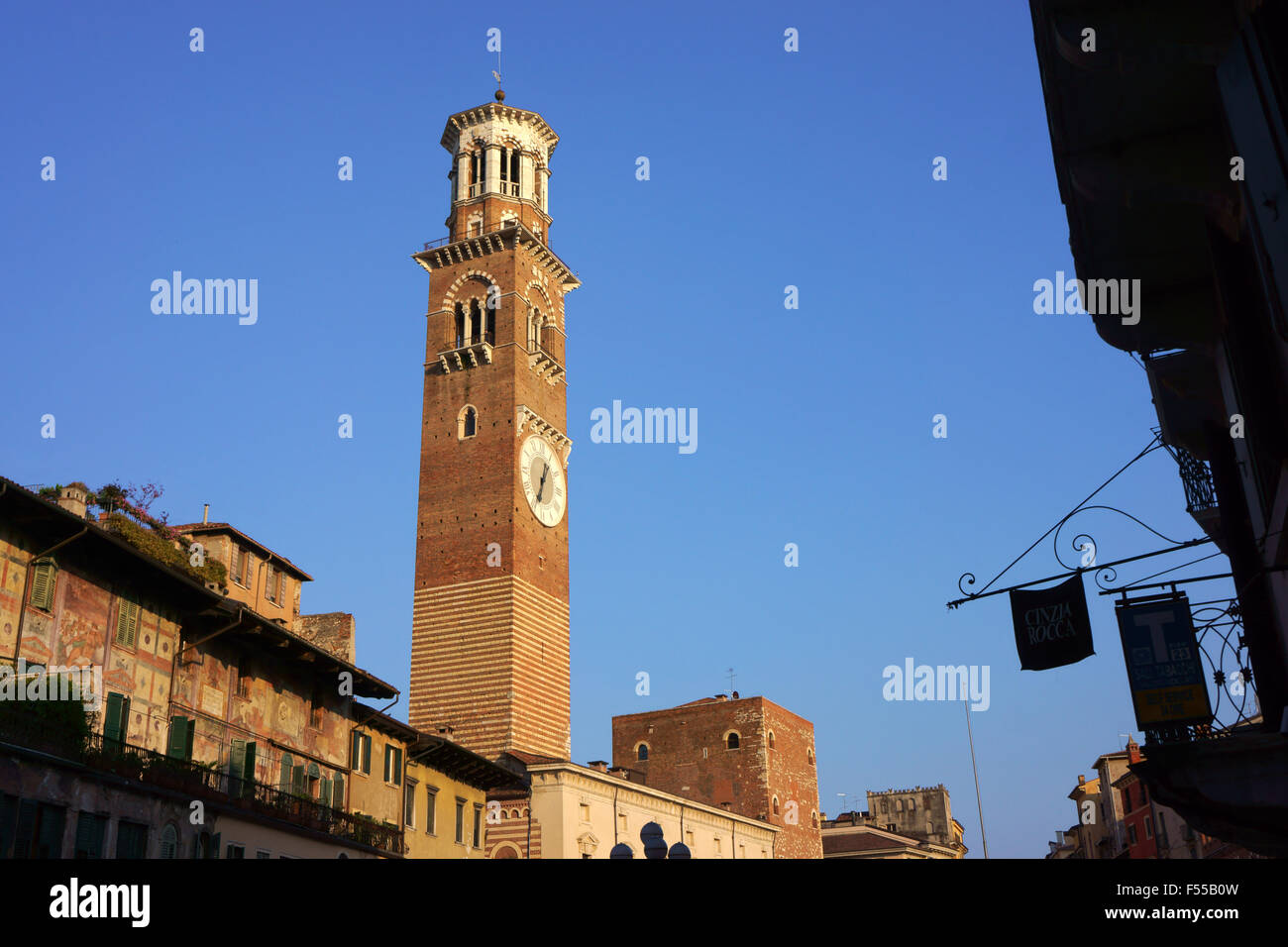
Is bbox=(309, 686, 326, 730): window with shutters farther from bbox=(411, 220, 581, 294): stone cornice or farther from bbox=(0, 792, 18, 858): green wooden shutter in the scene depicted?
bbox=(411, 220, 581, 294): stone cornice

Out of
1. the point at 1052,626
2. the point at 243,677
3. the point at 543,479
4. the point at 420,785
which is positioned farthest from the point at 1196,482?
the point at 543,479

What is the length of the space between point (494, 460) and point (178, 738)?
102 ft

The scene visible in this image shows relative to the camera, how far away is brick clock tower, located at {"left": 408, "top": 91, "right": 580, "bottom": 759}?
1957 inches

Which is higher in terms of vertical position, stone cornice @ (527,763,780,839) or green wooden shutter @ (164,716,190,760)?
stone cornice @ (527,763,780,839)

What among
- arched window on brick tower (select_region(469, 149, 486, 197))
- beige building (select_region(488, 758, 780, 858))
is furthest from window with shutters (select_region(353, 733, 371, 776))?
arched window on brick tower (select_region(469, 149, 486, 197))

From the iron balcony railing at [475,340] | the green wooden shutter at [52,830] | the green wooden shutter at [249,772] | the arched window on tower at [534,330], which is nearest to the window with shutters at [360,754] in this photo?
the green wooden shutter at [249,772]

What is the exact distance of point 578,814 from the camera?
4525 cm

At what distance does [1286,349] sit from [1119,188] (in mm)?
1928

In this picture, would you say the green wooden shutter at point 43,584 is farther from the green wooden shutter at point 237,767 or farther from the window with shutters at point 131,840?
the green wooden shutter at point 237,767

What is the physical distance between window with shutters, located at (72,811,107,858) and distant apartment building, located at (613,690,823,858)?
46379mm

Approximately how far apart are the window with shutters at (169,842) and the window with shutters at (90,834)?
1.60 metres

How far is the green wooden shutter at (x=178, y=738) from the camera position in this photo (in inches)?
899
